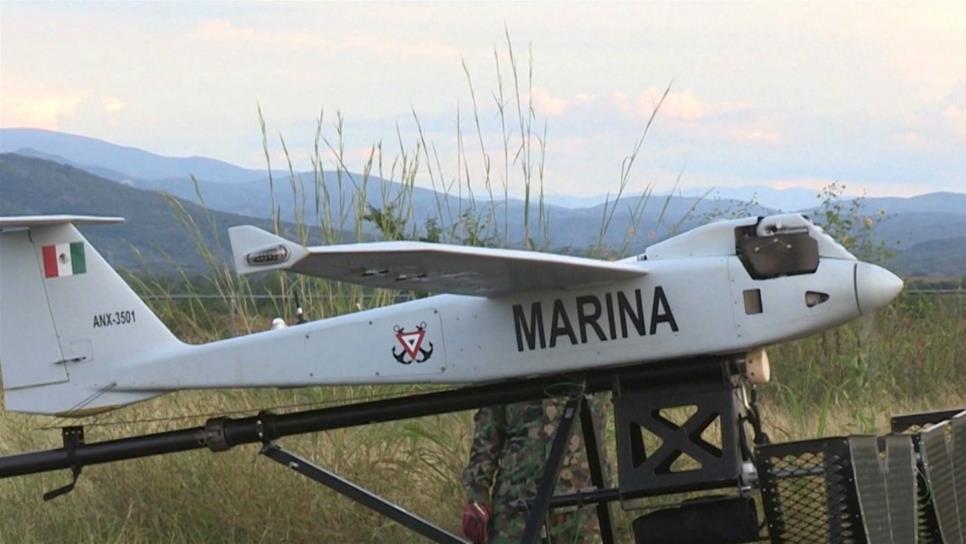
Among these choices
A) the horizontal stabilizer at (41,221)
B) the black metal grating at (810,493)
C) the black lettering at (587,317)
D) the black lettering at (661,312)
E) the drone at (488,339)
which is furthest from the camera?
the horizontal stabilizer at (41,221)

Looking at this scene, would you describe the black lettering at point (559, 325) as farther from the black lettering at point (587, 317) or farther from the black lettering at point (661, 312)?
the black lettering at point (661, 312)

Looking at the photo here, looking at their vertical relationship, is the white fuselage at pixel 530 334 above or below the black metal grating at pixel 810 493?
above

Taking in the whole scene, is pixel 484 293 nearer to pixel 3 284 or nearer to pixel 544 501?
pixel 544 501

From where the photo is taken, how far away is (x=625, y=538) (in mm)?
7078

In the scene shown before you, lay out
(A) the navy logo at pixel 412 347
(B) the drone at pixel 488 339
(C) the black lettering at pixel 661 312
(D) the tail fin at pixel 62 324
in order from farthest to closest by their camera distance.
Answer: (D) the tail fin at pixel 62 324, (A) the navy logo at pixel 412 347, (C) the black lettering at pixel 661 312, (B) the drone at pixel 488 339

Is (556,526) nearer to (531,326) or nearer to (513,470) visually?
(513,470)

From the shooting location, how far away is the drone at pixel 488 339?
495 cm

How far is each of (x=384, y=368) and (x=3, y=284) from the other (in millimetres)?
1686

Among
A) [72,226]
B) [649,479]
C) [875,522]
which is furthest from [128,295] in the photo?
[875,522]

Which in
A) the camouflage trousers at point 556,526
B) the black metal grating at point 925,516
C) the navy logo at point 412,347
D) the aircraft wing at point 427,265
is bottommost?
the camouflage trousers at point 556,526

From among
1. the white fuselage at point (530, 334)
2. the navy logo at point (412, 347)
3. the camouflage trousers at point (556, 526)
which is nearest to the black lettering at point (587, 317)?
the white fuselage at point (530, 334)

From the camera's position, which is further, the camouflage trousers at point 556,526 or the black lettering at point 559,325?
the camouflage trousers at point 556,526

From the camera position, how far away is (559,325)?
17.2 ft

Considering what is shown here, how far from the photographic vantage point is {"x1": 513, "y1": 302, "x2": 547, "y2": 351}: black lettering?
525cm
